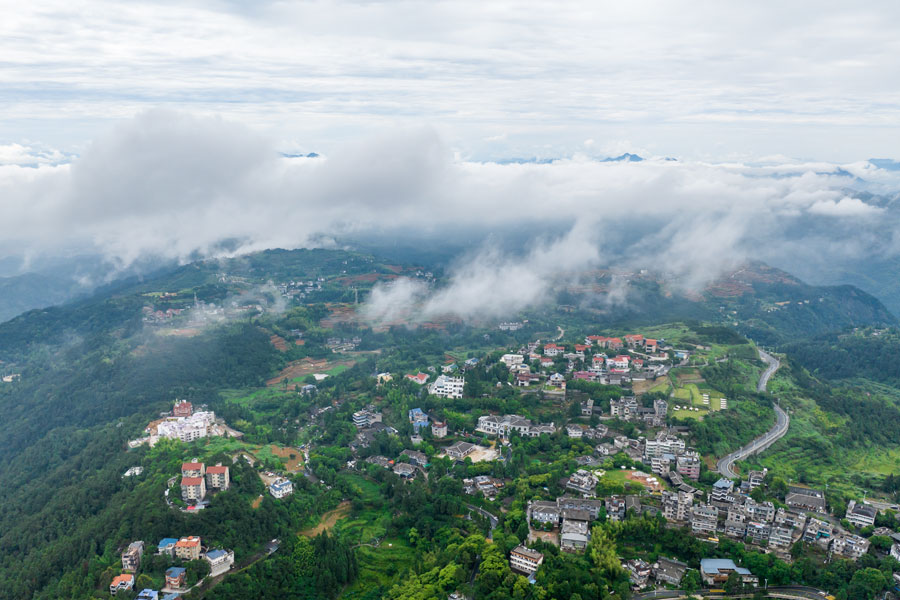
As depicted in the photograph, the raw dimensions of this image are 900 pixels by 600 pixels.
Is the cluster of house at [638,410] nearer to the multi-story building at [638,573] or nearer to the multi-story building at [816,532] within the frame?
the multi-story building at [816,532]

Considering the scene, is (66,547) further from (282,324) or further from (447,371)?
(282,324)

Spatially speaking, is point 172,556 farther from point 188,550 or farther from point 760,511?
point 760,511

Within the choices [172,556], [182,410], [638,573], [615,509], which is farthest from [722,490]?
[182,410]

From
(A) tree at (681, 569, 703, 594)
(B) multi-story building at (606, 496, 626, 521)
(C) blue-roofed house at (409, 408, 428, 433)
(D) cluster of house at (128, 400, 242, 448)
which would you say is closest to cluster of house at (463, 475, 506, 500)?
(B) multi-story building at (606, 496, 626, 521)

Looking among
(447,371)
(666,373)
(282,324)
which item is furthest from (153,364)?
(666,373)

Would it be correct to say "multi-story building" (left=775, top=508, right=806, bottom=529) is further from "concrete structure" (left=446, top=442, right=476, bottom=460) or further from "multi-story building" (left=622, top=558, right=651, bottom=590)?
"concrete structure" (left=446, top=442, right=476, bottom=460)

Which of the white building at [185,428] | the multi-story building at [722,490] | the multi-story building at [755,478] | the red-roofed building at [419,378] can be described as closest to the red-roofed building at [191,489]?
the white building at [185,428]
